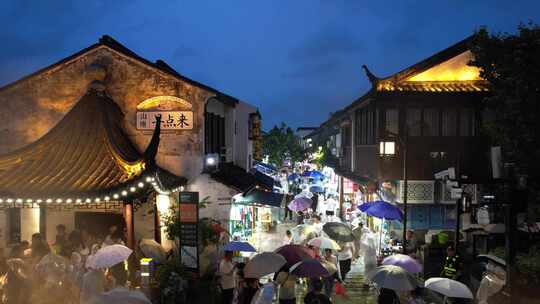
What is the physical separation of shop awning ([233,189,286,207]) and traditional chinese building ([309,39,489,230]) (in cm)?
469

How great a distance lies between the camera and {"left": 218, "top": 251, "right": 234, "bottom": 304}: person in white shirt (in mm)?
12484

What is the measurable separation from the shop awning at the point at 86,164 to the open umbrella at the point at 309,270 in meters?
5.44

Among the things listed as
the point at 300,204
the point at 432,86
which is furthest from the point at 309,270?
the point at 300,204

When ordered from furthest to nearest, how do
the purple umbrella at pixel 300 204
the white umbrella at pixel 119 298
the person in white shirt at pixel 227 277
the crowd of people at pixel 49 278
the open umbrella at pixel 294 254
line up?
the purple umbrella at pixel 300 204
the person in white shirt at pixel 227 277
the open umbrella at pixel 294 254
the crowd of people at pixel 49 278
the white umbrella at pixel 119 298

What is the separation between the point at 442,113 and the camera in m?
20.7

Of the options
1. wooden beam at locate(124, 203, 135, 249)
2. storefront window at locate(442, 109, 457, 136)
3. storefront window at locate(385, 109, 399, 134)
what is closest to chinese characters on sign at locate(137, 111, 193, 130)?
wooden beam at locate(124, 203, 135, 249)

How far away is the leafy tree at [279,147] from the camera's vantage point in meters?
56.6

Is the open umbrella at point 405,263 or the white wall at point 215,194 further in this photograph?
the white wall at point 215,194

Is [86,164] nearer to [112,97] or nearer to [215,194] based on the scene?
[112,97]

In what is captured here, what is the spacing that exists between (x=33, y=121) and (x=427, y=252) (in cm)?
1527

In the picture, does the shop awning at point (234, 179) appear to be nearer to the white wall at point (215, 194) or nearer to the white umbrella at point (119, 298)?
the white wall at point (215, 194)

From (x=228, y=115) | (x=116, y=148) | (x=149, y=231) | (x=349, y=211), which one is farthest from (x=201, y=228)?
(x=349, y=211)

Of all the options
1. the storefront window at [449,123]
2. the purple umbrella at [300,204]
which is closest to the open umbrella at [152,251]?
the purple umbrella at [300,204]

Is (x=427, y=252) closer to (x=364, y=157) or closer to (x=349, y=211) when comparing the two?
(x=364, y=157)
